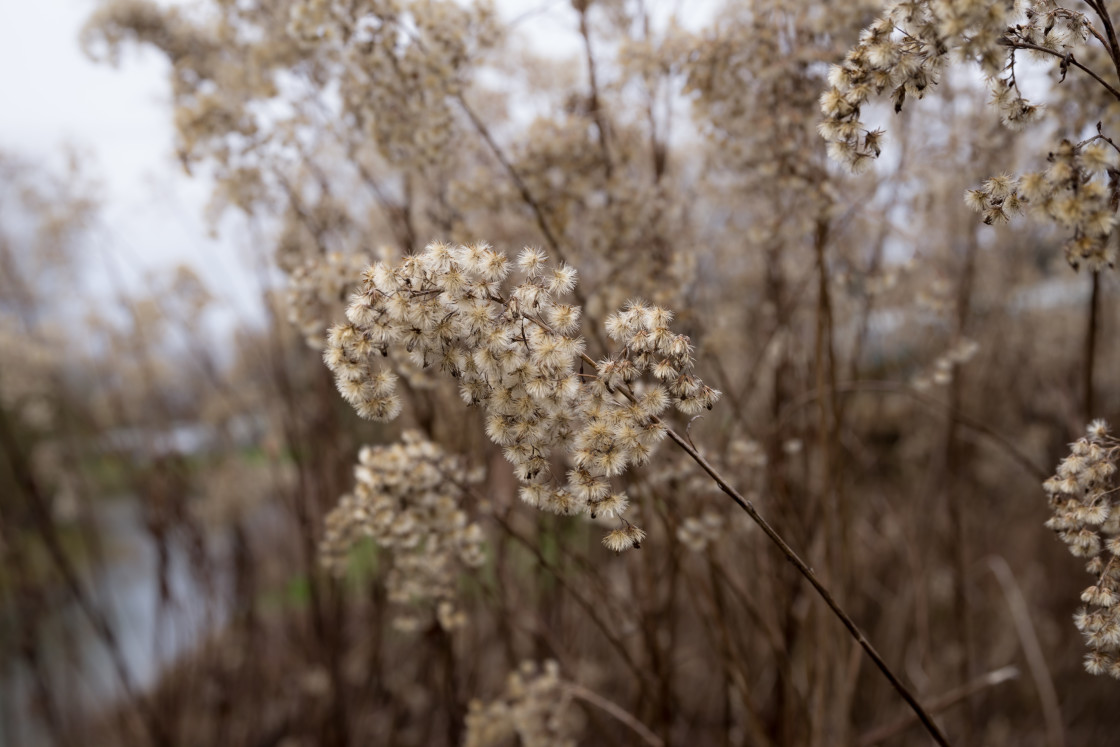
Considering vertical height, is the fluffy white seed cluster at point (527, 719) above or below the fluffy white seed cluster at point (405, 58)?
below

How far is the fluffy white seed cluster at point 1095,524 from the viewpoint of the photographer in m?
0.82

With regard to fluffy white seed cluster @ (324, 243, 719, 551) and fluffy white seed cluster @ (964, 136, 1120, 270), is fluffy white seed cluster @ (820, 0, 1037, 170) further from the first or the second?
fluffy white seed cluster @ (324, 243, 719, 551)

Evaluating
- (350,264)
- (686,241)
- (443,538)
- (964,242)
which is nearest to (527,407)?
(443,538)

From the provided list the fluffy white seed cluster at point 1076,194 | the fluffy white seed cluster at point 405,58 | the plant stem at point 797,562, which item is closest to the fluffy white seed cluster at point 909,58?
the fluffy white seed cluster at point 1076,194

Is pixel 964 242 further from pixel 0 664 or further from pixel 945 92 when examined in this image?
pixel 0 664

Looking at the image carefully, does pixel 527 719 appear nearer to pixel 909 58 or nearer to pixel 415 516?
pixel 415 516

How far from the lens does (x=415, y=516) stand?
1.27 m

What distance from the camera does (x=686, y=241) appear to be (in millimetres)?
1891

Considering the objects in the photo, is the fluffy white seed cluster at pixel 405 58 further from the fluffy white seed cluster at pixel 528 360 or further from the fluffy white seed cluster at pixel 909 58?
the fluffy white seed cluster at pixel 909 58

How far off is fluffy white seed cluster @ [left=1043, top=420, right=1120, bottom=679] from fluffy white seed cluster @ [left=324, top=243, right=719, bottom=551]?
1.55 feet

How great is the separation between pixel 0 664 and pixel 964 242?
6.18 metres

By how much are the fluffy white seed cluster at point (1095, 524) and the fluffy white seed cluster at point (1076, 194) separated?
9.4 inches

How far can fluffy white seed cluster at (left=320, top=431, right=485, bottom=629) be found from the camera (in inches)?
48.1

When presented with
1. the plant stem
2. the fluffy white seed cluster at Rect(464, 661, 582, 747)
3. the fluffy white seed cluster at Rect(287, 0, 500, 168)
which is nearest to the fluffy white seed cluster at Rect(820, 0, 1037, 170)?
the plant stem
